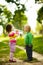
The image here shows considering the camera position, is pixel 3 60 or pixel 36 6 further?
pixel 36 6

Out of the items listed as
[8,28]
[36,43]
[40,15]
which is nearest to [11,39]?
[8,28]

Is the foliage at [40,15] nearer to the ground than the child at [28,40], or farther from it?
farther from it

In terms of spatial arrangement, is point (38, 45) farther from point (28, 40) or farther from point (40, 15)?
point (40, 15)

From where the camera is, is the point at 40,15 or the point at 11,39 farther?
the point at 40,15

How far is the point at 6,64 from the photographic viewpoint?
1.26m

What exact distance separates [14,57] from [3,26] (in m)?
0.24

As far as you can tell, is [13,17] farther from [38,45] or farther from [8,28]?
[38,45]

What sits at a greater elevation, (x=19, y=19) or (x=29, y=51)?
(x=19, y=19)

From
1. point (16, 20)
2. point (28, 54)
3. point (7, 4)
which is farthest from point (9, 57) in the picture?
point (7, 4)

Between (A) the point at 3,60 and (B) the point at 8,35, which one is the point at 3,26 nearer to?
(B) the point at 8,35

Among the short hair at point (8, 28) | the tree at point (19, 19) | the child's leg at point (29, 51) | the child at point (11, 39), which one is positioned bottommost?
the child's leg at point (29, 51)

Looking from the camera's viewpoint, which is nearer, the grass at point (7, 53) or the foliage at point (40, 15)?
the grass at point (7, 53)

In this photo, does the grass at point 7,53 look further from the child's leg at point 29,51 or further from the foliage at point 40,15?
the foliage at point 40,15

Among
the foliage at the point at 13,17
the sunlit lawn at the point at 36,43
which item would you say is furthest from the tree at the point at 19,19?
the sunlit lawn at the point at 36,43
